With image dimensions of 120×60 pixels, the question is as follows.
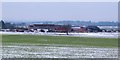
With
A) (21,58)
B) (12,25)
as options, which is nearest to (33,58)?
(21,58)

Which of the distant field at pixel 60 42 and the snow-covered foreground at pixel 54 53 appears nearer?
the snow-covered foreground at pixel 54 53

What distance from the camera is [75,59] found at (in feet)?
85.8

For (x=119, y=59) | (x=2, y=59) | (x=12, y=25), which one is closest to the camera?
(x=2, y=59)

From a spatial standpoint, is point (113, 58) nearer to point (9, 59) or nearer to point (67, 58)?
point (67, 58)

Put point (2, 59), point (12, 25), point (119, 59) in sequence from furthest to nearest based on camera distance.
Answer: point (12, 25), point (119, 59), point (2, 59)

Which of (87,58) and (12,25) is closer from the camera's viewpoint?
(87,58)

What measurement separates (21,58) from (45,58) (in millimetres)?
1515

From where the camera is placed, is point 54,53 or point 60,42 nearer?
point 54,53

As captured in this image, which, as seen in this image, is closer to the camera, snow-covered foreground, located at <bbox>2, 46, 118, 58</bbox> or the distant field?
snow-covered foreground, located at <bbox>2, 46, 118, 58</bbox>

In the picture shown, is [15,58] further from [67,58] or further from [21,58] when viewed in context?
[67,58]

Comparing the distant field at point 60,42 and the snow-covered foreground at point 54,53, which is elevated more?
the distant field at point 60,42

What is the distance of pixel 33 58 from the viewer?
2612 cm

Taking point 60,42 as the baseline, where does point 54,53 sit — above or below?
below

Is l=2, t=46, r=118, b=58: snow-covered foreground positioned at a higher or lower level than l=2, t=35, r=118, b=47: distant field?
lower
